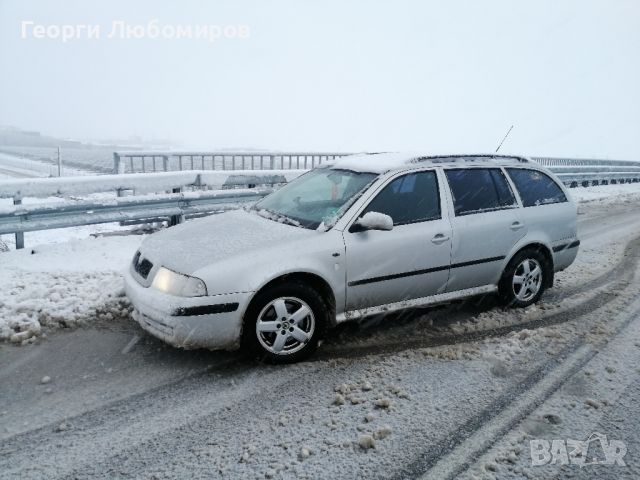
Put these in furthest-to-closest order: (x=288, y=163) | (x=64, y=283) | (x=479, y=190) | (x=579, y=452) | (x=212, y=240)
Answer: (x=288, y=163)
(x=64, y=283)
(x=479, y=190)
(x=212, y=240)
(x=579, y=452)

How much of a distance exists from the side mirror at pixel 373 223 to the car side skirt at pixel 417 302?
0.70m

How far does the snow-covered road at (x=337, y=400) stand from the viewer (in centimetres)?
285

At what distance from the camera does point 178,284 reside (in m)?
3.76

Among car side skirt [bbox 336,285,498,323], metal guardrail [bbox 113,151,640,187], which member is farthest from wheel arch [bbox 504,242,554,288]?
metal guardrail [bbox 113,151,640,187]

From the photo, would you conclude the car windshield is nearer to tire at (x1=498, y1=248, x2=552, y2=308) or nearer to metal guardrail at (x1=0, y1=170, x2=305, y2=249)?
tire at (x1=498, y1=248, x2=552, y2=308)

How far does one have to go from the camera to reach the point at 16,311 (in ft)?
15.6

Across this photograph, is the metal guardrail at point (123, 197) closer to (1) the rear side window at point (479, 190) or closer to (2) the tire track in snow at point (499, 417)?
(1) the rear side window at point (479, 190)

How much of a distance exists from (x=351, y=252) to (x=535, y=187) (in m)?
2.58

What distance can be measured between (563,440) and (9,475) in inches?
122

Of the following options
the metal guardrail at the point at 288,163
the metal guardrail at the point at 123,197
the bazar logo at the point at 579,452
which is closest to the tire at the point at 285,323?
the bazar logo at the point at 579,452

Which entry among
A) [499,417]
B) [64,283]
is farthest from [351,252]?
[64,283]

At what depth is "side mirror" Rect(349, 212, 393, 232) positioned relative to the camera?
4.14 metres

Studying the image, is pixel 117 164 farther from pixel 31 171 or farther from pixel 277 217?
pixel 31 171

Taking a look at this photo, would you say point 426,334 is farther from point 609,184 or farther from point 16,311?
point 609,184
